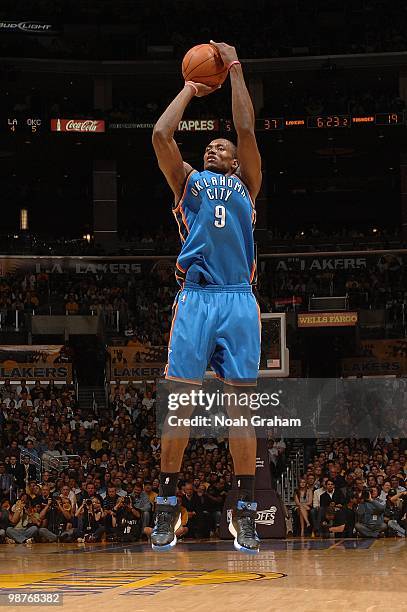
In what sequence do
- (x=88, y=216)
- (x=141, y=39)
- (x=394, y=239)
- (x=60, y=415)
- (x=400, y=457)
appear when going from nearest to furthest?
(x=400, y=457)
(x=60, y=415)
(x=394, y=239)
(x=141, y=39)
(x=88, y=216)

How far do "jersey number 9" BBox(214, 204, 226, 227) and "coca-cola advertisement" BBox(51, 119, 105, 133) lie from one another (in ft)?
80.7

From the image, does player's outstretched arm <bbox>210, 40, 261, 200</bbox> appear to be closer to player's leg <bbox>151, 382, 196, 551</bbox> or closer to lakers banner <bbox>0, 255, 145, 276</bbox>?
player's leg <bbox>151, 382, 196, 551</bbox>

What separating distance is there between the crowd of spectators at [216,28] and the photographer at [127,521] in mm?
19136

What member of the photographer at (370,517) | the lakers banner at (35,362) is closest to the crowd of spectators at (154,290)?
the lakers banner at (35,362)

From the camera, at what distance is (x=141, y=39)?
105 feet

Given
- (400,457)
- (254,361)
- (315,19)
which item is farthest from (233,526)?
(315,19)

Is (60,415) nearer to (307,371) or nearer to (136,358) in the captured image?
(136,358)

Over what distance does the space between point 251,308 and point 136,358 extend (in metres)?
17.7

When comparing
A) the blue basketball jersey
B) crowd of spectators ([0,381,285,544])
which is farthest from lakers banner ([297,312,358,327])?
the blue basketball jersey

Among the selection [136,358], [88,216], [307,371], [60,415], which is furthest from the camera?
[88,216]

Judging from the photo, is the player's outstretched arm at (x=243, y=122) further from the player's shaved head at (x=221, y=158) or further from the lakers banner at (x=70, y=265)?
the lakers banner at (x=70, y=265)

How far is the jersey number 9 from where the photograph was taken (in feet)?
18.3

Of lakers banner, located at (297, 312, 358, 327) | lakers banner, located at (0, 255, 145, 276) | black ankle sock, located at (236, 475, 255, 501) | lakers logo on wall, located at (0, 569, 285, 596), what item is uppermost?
lakers banner, located at (0, 255, 145, 276)

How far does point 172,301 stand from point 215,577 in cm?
1924
